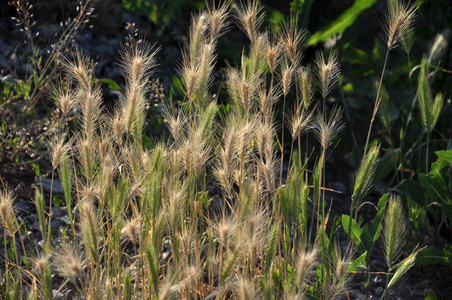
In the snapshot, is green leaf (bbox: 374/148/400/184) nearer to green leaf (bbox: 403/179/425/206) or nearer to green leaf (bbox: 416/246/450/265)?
green leaf (bbox: 403/179/425/206)


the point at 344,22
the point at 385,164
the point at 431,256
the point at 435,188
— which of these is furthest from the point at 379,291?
the point at 344,22

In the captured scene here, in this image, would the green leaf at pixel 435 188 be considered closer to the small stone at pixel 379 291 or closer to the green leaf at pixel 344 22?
the small stone at pixel 379 291

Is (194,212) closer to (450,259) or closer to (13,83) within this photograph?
(450,259)

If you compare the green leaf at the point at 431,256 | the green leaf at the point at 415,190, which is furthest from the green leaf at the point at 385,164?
the green leaf at the point at 431,256

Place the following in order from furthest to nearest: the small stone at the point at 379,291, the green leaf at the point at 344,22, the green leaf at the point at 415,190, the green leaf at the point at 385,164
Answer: the green leaf at the point at 344,22, the green leaf at the point at 385,164, the green leaf at the point at 415,190, the small stone at the point at 379,291

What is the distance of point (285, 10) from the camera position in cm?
451

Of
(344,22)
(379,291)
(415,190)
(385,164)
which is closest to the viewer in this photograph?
(379,291)

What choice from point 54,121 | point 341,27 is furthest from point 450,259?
point 54,121

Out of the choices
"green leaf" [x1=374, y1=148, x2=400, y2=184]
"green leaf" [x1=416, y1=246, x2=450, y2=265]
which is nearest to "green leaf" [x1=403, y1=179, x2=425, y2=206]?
"green leaf" [x1=374, y1=148, x2=400, y2=184]

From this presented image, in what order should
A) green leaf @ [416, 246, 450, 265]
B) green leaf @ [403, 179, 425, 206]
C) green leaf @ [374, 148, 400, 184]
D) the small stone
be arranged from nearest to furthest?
green leaf @ [416, 246, 450, 265]
the small stone
green leaf @ [403, 179, 425, 206]
green leaf @ [374, 148, 400, 184]

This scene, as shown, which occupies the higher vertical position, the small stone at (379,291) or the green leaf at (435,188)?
the green leaf at (435,188)

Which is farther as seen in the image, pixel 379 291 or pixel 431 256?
pixel 379 291

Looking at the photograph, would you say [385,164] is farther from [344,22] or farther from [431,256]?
[344,22]

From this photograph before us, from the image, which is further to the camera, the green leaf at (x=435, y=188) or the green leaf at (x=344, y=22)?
the green leaf at (x=344, y=22)
